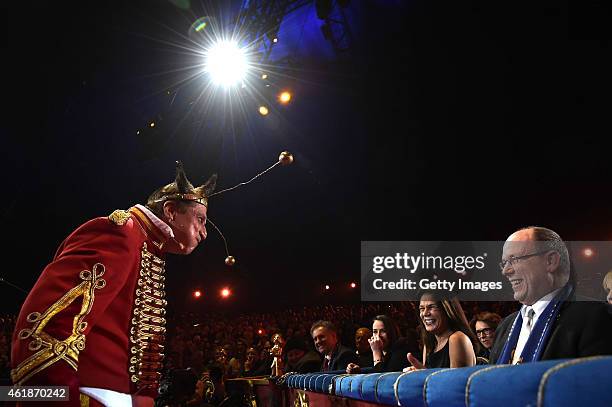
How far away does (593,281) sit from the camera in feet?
39.0

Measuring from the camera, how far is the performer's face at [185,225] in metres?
2.63

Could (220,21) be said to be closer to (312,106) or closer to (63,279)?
(312,106)

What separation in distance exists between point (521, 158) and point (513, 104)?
148cm

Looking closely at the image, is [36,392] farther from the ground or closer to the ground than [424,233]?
closer to the ground

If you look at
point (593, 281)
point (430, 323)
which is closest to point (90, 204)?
point (430, 323)

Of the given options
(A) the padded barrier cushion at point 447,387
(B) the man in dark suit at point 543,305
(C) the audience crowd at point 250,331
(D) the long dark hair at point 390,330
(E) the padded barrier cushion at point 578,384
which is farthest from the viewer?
(C) the audience crowd at point 250,331

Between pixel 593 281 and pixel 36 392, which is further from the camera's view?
pixel 593 281

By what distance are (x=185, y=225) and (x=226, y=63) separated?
249 inches

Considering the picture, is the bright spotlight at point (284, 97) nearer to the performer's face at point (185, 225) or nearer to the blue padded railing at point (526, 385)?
the performer's face at point (185, 225)

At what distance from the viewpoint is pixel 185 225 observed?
2.65 m

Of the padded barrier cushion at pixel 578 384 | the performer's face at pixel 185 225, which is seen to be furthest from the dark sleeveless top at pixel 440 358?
the padded barrier cushion at pixel 578 384

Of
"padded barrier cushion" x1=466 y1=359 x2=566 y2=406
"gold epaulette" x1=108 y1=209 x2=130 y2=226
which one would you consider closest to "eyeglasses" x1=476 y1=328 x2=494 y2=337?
"gold epaulette" x1=108 y1=209 x2=130 y2=226

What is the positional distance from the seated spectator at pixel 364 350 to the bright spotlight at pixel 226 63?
4.67m

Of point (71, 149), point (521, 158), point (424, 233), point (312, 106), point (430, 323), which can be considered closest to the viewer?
point (430, 323)
